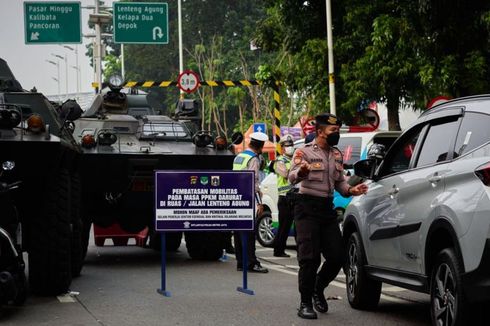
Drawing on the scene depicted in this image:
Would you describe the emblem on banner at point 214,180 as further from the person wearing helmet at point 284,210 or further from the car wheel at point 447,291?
the person wearing helmet at point 284,210

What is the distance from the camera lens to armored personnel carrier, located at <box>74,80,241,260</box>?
1612cm

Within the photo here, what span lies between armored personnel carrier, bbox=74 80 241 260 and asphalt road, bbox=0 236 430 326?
3.23 feet

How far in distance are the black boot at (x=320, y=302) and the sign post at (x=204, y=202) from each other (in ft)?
5.08

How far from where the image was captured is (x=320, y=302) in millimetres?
10711

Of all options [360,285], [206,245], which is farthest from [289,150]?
[360,285]

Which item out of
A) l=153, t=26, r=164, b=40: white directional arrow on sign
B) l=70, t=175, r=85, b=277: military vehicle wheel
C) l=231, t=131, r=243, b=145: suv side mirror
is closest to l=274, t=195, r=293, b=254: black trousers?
l=231, t=131, r=243, b=145: suv side mirror

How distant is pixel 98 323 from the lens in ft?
32.5

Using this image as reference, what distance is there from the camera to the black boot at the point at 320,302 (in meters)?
10.7

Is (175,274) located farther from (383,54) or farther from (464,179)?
(383,54)

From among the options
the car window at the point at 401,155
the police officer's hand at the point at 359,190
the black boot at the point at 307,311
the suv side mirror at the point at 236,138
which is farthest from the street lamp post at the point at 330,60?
the black boot at the point at 307,311

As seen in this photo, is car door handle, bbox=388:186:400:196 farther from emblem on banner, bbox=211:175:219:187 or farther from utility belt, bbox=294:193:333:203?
emblem on banner, bbox=211:175:219:187

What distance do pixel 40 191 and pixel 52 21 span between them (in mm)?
25079

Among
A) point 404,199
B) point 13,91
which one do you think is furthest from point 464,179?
point 13,91

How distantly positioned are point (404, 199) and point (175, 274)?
5907 millimetres
